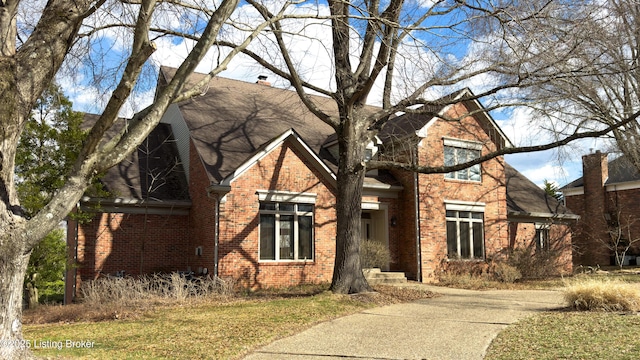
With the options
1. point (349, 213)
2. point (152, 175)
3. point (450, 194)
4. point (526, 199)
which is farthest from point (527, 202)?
point (152, 175)

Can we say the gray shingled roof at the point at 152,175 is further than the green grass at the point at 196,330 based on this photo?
Yes

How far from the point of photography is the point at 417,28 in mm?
10727

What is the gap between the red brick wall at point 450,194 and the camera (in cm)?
1969

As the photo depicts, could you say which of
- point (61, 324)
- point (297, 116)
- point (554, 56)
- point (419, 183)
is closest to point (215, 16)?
point (61, 324)

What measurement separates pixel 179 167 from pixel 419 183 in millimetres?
8749

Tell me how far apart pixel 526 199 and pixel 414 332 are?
17.1m

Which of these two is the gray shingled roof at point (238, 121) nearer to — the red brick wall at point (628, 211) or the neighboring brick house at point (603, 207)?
the neighboring brick house at point (603, 207)

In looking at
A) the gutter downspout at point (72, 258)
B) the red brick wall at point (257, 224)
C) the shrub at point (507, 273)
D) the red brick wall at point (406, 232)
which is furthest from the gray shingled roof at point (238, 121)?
the shrub at point (507, 273)

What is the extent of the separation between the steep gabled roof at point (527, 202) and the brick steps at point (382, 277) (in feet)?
22.4

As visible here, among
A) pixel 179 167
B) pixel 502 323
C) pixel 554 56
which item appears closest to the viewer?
pixel 502 323

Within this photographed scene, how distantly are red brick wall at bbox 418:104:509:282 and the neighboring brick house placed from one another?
1019cm

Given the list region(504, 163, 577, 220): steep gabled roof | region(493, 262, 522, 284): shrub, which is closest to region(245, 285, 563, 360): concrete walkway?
region(493, 262, 522, 284): shrub

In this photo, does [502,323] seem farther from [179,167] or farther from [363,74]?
[179,167]

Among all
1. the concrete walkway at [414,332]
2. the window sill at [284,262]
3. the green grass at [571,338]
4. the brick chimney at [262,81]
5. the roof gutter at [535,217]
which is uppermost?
the brick chimney at [262,81]
